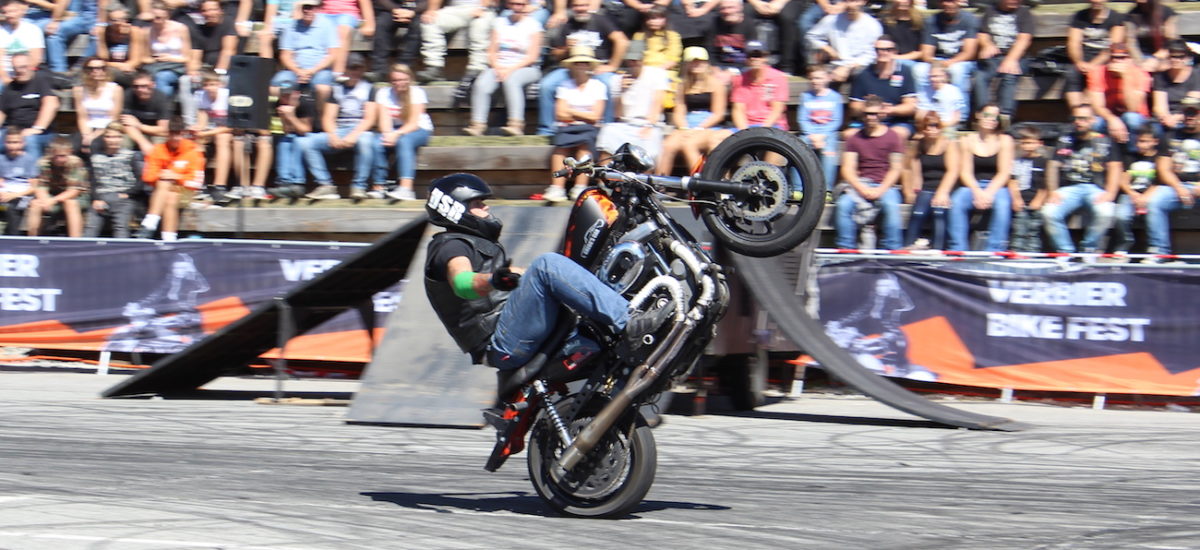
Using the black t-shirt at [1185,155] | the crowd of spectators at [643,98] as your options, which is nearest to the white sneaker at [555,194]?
the crowd of spectators at [643,98]

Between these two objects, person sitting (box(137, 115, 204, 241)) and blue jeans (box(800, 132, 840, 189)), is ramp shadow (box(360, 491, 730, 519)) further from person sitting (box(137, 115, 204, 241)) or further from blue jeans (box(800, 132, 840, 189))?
person sitting (box(137, 115, 204, 241))

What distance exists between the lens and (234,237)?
14.2 metres

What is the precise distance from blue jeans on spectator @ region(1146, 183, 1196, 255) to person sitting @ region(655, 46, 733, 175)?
365cm

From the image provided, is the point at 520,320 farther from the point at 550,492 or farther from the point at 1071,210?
the point at 1071,210

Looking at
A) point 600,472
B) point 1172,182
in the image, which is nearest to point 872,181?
point 1172,182

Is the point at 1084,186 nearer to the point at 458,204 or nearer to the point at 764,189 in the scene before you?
the point at 764,189

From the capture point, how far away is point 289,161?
1428 cm

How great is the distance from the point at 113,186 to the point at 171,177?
58cm

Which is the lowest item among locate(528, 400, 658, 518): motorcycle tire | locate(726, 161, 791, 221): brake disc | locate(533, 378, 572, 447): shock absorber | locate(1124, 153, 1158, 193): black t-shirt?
locate(528, 400, 658, 518): motorcycle tire

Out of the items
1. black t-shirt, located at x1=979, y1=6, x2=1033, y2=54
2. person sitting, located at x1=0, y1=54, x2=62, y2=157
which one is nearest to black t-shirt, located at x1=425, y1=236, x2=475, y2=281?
black t-shirt, located at x1=979, y1=6, x2=1033, y2=54

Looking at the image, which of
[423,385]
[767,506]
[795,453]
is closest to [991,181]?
[795,453]

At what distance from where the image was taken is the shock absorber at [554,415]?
5.79 meters

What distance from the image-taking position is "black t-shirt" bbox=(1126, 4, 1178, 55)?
40.5 ft

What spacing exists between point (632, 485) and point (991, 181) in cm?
706
